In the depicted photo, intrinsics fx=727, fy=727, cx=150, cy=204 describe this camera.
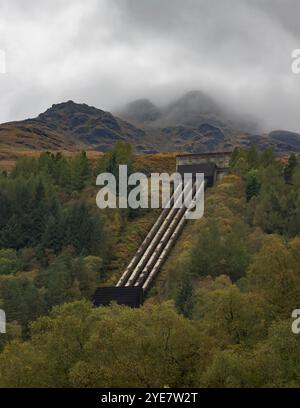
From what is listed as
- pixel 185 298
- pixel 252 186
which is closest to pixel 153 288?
pixel 185 298

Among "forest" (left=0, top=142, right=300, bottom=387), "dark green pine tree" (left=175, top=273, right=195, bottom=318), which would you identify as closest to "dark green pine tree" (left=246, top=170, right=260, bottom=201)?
"forest" (left=0, top=142, right=300, bottom=387)

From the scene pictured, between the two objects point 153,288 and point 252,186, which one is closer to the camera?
point 153,288

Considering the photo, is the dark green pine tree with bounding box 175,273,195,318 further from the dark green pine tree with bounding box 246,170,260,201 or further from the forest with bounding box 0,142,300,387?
the dark green pine tree with bounding box 246,170,260,201

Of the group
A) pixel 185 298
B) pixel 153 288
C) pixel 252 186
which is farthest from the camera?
pixel 252 186

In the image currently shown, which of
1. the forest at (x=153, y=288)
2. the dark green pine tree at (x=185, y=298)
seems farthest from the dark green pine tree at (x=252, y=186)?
the dark green pine tree at (x=185, y=298)

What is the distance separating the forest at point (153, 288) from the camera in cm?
3303

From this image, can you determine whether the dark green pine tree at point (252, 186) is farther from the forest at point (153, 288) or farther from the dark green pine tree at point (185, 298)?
the dark green pine tree at point (185, 298)

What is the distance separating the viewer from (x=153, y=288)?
71.1 meters

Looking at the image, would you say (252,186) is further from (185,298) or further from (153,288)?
(185,298)

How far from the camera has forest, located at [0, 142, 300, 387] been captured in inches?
1300

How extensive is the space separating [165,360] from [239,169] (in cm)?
6177

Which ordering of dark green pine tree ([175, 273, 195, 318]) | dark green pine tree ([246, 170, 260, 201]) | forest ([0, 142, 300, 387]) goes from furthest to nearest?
dark green pine tree ([246, 170, 260, 201]), dark green pine tree ([175, 273, 195, 318]), forest ([0, 142, 300, 387])
